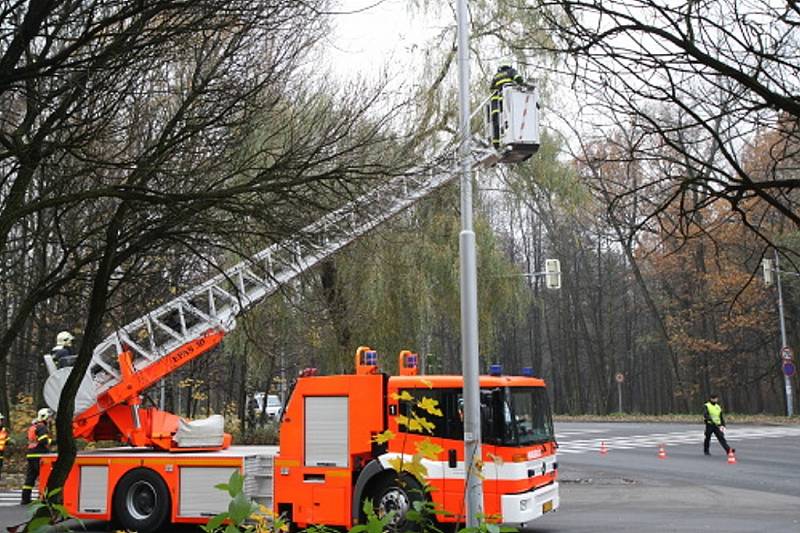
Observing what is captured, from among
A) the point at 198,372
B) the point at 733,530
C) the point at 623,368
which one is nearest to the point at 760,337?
the point at 623,368

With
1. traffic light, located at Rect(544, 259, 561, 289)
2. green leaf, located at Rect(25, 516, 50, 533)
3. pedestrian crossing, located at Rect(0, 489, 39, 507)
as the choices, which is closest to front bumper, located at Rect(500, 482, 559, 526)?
green leaf, located at Rect(25, 516, 50, 533)

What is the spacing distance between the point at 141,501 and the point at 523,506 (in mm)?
5594

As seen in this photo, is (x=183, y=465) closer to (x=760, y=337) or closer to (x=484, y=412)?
(x=484, y=412)

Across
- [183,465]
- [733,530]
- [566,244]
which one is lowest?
[733,530]

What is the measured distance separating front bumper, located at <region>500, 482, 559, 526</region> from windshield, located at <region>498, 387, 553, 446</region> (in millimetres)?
674

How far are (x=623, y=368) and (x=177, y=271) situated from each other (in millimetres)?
57210

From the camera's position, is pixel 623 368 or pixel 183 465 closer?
pixel 183 465

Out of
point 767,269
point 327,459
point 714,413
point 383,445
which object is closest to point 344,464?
point 327,459

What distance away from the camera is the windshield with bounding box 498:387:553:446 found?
11.1 meters

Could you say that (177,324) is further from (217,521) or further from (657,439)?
(657,439)

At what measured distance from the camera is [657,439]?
28.0 meters

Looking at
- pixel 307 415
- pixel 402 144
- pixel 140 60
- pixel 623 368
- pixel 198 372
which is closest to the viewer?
pixel 140 60

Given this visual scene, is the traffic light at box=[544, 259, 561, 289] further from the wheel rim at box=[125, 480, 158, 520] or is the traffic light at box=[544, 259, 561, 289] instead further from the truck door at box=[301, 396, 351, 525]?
the wheel rim at box=[125, 480, 158, 520]

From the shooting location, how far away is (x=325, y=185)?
641cm
